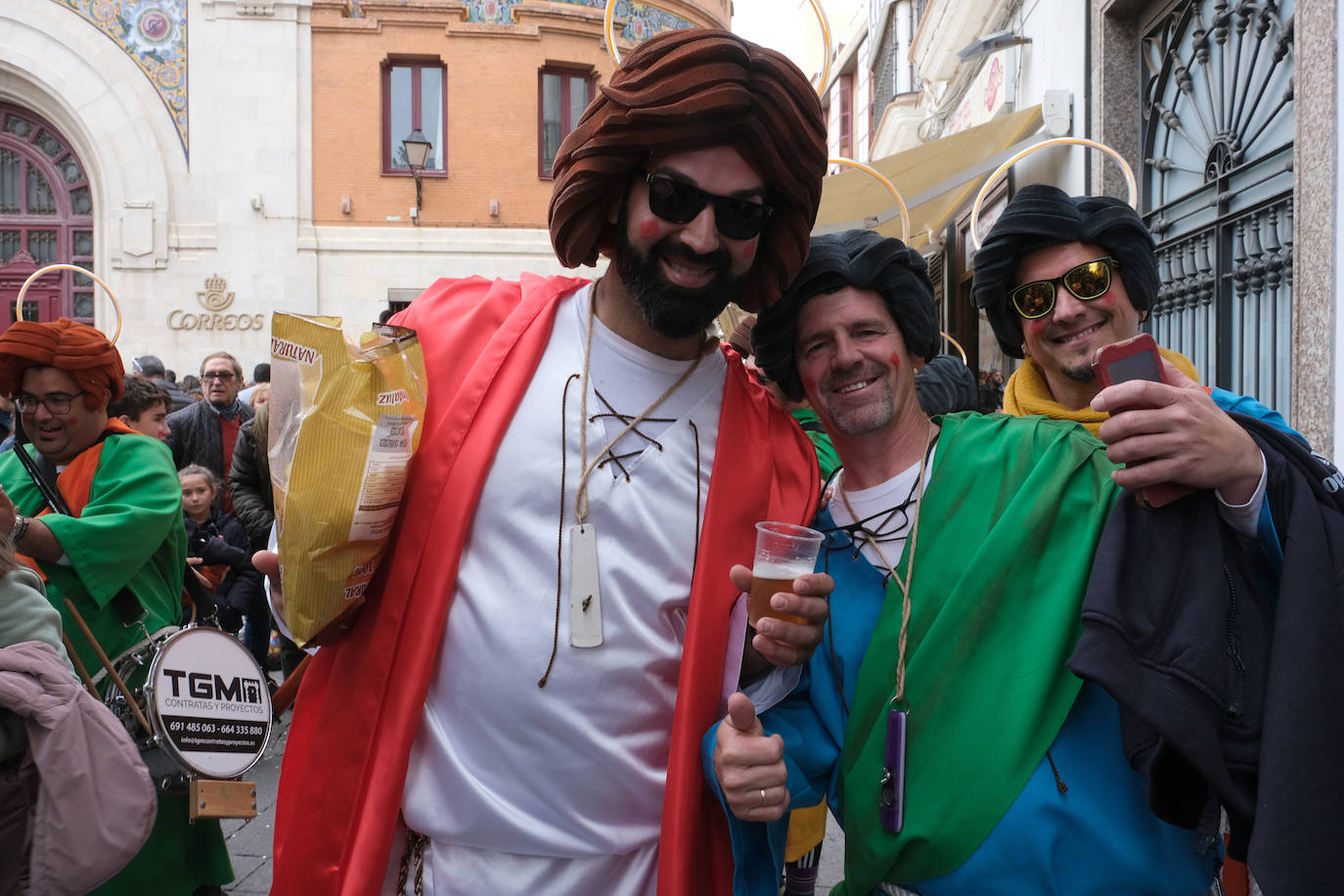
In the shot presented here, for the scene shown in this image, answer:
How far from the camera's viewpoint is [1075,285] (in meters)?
2.57

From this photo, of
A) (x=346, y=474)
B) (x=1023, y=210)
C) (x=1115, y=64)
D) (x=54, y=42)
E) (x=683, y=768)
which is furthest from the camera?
(x=54, y=42)

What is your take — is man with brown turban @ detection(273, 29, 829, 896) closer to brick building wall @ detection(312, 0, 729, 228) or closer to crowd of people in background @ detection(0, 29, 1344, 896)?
crowd of people in background @ detection(0, 29, 1344, 896)

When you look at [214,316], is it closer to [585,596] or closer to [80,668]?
[80,668]

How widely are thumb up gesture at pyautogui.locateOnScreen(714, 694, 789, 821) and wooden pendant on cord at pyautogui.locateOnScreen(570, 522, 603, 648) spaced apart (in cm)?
27

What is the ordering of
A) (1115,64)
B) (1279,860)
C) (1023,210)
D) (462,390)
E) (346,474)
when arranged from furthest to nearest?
1. (1115,64)
2. (1023,210)
3. (462,390)
4. (346,474)
5. (1279,860)

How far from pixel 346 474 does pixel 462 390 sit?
38cm

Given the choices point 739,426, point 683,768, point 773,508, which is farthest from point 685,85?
point 683,768

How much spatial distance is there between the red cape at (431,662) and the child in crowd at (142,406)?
4.03m

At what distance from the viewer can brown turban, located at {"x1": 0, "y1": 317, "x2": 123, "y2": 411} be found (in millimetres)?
3758

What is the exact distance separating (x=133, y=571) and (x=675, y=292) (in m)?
2.41

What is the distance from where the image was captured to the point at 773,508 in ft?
6.82

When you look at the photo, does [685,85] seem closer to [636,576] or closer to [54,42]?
[636,576]

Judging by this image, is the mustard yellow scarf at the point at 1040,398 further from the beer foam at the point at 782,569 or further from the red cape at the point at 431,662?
the beer foam at the point at 782,569

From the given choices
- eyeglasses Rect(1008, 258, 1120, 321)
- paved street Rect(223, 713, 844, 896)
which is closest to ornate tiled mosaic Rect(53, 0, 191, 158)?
paved street Rect(223, 713, 844, 896)
